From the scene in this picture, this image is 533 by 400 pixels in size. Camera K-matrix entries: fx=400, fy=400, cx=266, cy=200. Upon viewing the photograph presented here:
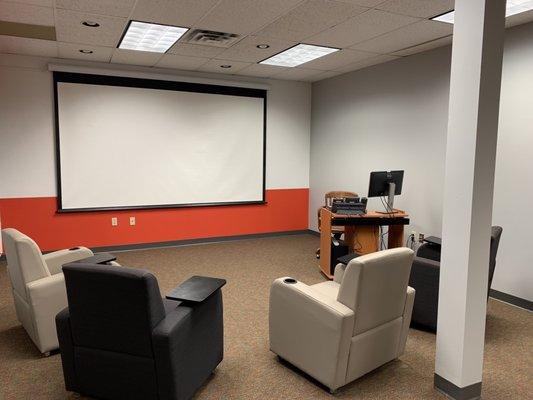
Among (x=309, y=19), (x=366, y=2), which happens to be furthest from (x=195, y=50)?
(x=366, y=2)

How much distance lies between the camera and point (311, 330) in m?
2.47

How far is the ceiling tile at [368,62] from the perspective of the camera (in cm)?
522

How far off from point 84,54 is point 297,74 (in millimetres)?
3085

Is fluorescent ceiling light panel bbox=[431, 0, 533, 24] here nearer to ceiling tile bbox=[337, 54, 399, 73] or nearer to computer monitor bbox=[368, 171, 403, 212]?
ceiling tile bbox=[337, 54, 399, 73]

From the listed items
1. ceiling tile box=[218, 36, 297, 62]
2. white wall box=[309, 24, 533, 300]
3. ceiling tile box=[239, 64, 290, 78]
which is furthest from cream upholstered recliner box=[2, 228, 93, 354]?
white wall box=[309, 24, 533, 300]

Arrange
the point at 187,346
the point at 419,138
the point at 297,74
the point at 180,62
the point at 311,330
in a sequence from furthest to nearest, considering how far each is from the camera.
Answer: the point at 297,74 < the point at 180,62 < the point at 419,138 < the point at 311,330 < the point at 187,346

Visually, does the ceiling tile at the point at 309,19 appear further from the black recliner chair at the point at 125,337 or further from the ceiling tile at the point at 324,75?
the black recliner chair at the point at 125,337

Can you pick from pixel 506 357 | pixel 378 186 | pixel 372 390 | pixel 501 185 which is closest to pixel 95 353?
pixel 372 390

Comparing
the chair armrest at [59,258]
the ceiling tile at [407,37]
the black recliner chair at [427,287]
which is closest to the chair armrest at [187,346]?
the chair armrest at [59,258]

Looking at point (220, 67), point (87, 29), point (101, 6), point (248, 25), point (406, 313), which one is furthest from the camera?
point (220, 67)

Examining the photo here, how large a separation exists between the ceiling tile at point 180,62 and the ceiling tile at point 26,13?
158 centimetres

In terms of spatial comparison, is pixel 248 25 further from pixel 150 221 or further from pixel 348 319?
pixel 150 221

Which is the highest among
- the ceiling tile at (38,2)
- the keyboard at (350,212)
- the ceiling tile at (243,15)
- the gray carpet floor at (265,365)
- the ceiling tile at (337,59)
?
the ceiling tile at (337,59)

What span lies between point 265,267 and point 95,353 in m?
3.09
